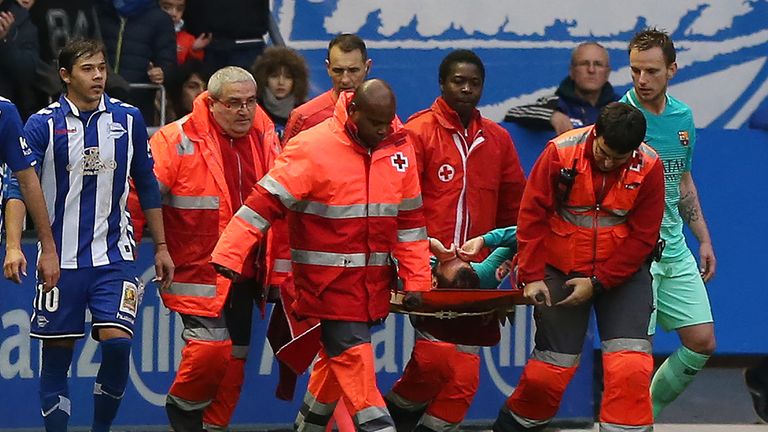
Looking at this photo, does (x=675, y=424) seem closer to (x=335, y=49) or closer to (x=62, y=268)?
(x=335, y=49)

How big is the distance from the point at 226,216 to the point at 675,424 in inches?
124

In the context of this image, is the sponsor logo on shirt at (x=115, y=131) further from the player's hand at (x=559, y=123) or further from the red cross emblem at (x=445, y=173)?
the player's hand at (x=559, y=123)

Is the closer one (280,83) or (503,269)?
(503,269)

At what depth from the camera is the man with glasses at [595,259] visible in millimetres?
8719

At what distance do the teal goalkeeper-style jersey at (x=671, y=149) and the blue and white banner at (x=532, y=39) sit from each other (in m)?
2.96

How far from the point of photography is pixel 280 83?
11.3 meters

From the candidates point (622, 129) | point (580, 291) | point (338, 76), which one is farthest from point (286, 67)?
point (622, 129)

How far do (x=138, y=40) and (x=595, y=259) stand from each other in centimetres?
411

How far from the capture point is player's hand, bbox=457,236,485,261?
360 inches

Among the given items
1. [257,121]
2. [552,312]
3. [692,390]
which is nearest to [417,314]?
[552,312]

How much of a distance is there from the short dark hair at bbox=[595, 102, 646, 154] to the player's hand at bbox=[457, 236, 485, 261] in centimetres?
92

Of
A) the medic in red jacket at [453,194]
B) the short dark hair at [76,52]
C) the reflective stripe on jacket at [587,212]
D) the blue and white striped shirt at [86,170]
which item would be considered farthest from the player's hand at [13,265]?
the reflective stripe on jacket at [587,212]

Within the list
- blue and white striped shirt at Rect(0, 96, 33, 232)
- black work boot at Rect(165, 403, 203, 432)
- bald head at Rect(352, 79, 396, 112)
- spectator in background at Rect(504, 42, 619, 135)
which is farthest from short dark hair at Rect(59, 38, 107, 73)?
spectator in background at Rect(504, 42, 619, 135)

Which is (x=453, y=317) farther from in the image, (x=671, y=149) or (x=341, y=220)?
(x=671, y=149)
